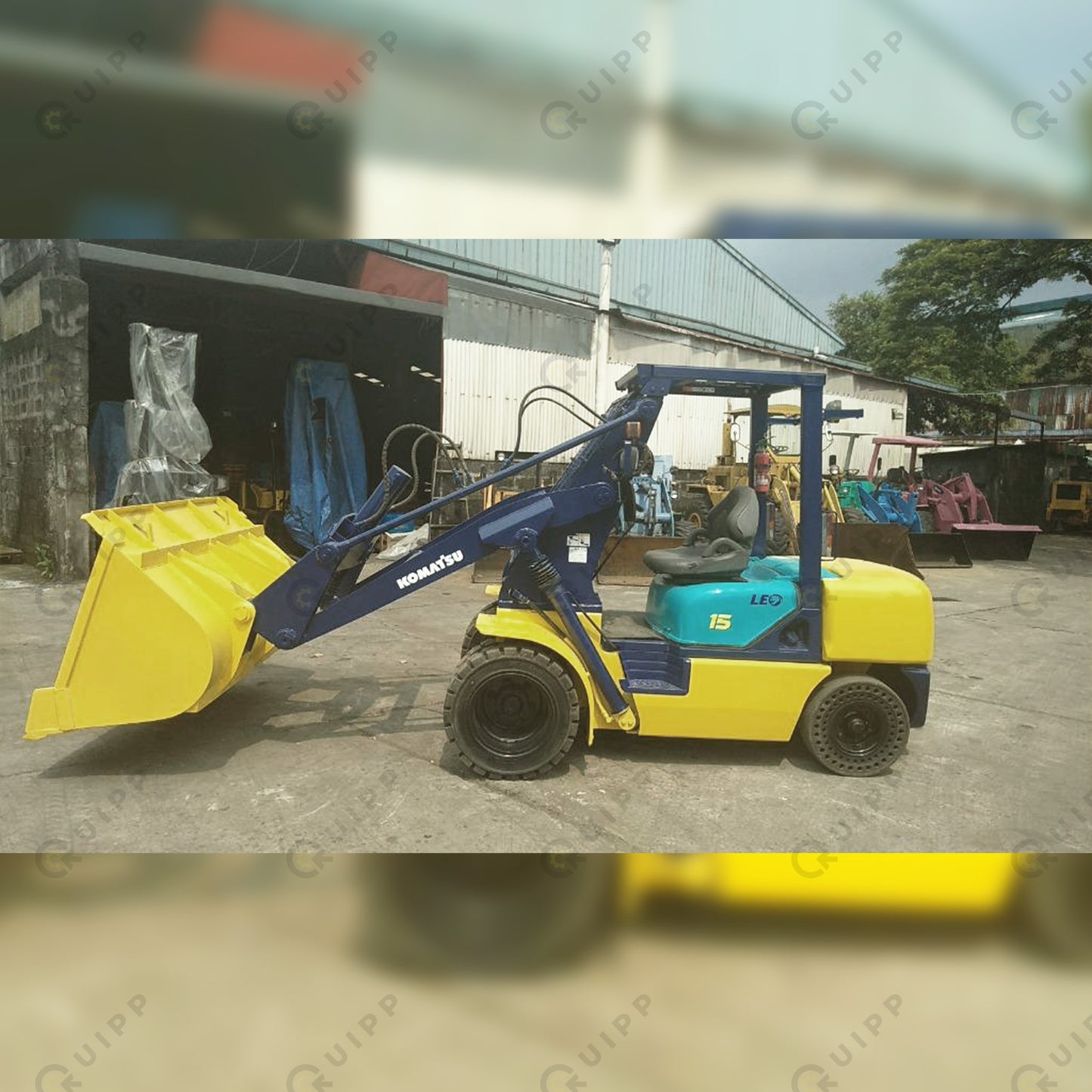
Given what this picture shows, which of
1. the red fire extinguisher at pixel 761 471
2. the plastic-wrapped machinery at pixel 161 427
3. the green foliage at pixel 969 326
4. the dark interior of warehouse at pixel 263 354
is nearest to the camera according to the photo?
the red fire extinguisher at pixel 761 471

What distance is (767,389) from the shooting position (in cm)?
438

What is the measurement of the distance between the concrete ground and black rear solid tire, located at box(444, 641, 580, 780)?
0.13 metres

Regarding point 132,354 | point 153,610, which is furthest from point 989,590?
point 132,354

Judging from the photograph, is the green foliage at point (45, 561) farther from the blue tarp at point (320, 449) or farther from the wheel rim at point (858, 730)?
the wheel rim at point (858, 730)

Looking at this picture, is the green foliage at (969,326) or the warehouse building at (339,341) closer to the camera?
the warehouse building at (339,341)

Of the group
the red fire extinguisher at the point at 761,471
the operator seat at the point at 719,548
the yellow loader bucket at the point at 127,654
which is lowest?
the yellow loader bucket at the point at 127,654

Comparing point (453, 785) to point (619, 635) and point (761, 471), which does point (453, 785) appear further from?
point (761, 471)

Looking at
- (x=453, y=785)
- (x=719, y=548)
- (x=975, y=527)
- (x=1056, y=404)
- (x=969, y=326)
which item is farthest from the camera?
(x=1056, y=404)

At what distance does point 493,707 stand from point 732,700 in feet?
4.04

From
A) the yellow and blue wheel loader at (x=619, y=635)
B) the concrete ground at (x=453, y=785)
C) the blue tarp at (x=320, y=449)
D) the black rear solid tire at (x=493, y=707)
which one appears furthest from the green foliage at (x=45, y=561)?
the black rear solid tire at (x=493, y=707)

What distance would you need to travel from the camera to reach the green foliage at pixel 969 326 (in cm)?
1652

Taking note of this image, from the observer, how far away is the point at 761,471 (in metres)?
4.41

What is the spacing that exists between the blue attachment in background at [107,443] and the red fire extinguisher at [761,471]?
10.3 m

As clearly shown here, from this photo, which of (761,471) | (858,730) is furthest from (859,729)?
(761,471)
